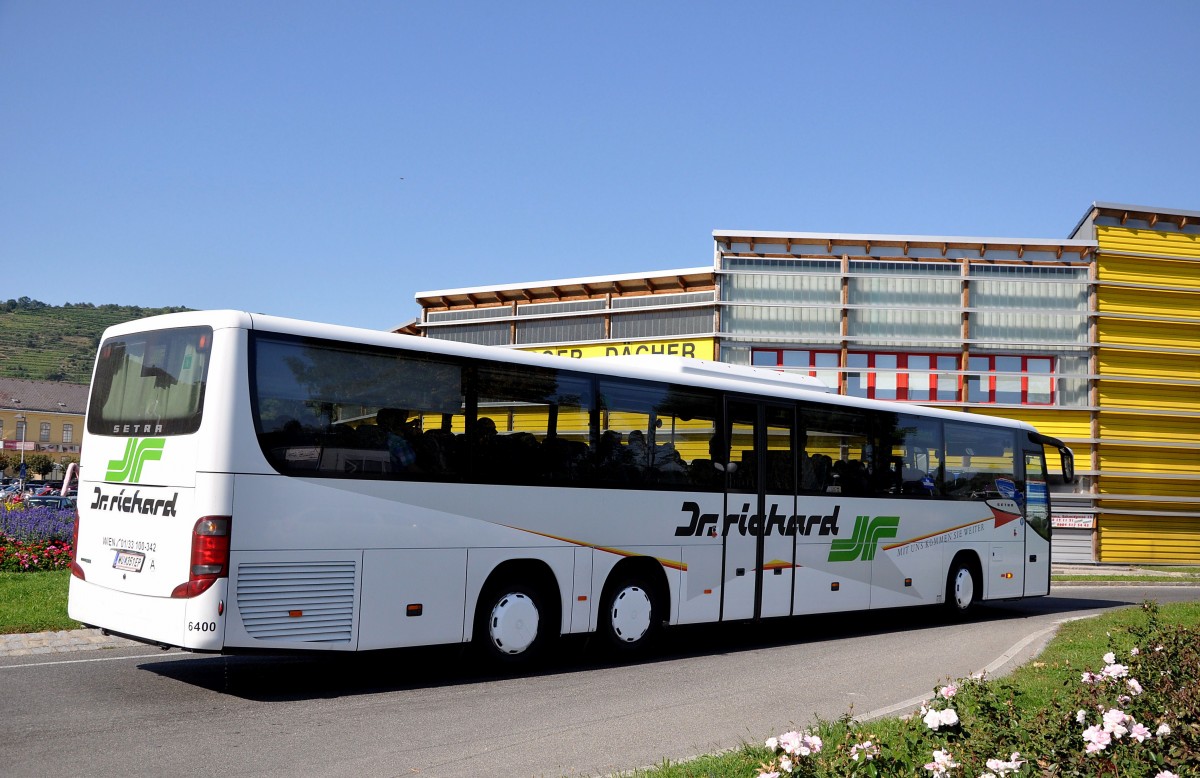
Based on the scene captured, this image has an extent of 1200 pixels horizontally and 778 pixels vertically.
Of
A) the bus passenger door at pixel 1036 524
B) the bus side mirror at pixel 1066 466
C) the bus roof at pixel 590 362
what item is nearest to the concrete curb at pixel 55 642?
the bus roof at pixel 590 362

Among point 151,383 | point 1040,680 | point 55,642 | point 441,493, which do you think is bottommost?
point 55,642

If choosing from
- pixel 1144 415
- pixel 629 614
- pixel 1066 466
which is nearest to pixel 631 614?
pixel 629 614

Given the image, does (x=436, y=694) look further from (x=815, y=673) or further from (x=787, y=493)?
(x=787, y=493)

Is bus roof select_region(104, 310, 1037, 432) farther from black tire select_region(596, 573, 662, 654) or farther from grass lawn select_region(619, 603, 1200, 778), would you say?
grass lawn select_region(619, 603, 1200, 778)

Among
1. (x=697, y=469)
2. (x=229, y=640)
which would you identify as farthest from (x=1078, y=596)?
(x=229, y=640)

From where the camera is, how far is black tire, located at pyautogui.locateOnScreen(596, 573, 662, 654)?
1184cm

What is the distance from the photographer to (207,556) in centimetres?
857

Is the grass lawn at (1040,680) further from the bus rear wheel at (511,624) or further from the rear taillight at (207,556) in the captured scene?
the rear taillight at (207,556)

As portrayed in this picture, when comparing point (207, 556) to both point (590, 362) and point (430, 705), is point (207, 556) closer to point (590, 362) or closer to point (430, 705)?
point (430, 705)

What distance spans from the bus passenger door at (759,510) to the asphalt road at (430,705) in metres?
0.67

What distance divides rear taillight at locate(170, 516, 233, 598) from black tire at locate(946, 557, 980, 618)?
39.4 feet

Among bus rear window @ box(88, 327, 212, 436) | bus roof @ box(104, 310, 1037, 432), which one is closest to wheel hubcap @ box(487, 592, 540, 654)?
bus roof @ box(104, 310, 1037, 432)

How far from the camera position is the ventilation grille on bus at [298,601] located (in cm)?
877

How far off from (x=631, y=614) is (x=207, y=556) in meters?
5.00
